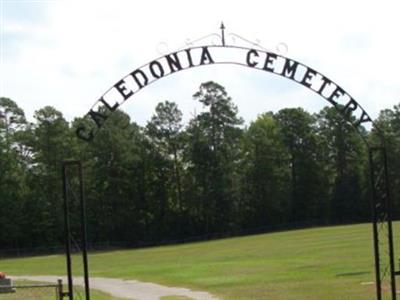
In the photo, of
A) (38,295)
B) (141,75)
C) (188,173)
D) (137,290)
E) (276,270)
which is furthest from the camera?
(188,173)

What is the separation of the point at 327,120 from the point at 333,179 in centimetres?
723

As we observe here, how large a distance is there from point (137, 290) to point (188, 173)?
59542 mm

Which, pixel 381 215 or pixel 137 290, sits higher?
pixel 381 215

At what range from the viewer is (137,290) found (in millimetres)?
31406

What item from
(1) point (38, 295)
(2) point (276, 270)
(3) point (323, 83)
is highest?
(3) point (323, 83)

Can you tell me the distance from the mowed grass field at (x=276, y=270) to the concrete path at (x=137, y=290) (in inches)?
32.3

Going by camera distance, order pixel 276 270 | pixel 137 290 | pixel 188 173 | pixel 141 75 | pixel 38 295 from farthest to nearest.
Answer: pixel 188 173
pixel 276 270
pixel 137 290
pixel 38 295
pixel 141 75

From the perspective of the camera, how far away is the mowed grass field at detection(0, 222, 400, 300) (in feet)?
89.8

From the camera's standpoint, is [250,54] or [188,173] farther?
[188,173]

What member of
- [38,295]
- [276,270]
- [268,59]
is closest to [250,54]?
[268,59]

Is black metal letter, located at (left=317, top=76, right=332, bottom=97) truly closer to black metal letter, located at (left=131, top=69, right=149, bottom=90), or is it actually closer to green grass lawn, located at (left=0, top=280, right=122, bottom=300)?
black metal letter, located at (left=131, top=69, right=149, bottom=90)

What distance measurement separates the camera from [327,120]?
99312mm

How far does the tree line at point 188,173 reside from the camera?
80250 mm

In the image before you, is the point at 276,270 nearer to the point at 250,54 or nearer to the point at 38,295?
the point at 38,295
